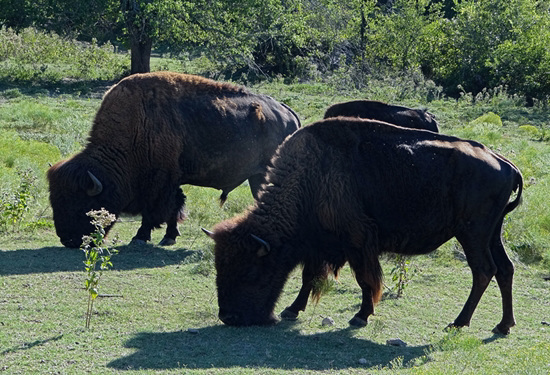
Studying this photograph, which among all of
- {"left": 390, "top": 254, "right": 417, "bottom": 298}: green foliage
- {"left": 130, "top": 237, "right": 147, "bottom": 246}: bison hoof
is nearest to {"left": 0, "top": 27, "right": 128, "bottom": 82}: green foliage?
{"left": 130, "top": 237, "right": 147, "bottom": 246}: bison hoof

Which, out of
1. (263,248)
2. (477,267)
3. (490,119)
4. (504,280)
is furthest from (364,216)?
(490,119)

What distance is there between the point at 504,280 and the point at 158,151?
505cm

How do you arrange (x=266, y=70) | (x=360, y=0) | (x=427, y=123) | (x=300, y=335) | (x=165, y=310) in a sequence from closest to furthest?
(x=300, y=335), (x=165, y=310), (x=427, y=123), (x=266, y=70), (x=360, y=0)

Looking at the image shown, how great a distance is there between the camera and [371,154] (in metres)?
8.11

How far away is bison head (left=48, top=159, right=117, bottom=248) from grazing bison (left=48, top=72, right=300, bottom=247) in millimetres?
13

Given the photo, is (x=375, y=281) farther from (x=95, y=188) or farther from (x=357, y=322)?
(x=95, y=188)

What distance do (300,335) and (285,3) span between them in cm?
2428

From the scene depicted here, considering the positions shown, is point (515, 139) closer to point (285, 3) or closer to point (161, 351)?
point (285, 3)

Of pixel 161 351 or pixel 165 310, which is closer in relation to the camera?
pixel 161 351

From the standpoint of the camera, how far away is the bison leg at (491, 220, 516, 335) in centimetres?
795

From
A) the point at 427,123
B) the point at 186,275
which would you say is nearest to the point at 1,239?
the point at 186,275

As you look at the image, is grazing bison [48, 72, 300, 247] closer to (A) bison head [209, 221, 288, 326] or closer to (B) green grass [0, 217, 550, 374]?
(B) green grass [0, 217, 550, 374]

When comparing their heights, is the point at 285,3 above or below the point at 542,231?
above

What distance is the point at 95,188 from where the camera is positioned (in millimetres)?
10570
